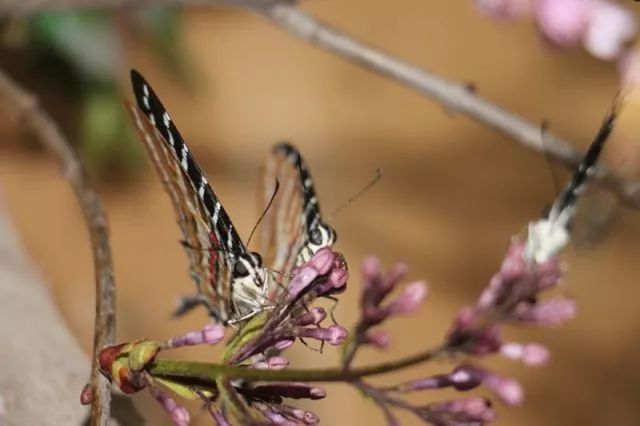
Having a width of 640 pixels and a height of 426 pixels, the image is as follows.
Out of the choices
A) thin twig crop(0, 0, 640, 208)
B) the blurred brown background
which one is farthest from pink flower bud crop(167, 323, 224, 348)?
the blurred brown background

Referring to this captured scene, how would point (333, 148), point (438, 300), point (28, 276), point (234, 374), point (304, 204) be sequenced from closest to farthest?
point (234, 374) < point (304, 204) < point (28, 276) < point (438, 300) < point (333, 148)

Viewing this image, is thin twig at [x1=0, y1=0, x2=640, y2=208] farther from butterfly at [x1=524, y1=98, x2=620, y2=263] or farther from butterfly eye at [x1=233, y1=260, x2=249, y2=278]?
butterfly eye at [x1=233, y1=260, x2=249, y2=278]

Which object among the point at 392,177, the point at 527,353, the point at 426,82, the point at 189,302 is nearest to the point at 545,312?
the point at 527,353

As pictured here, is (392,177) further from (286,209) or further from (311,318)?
(311,318)

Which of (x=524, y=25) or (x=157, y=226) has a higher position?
(x=524, y=25)

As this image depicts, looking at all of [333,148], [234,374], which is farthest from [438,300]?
[234,374]

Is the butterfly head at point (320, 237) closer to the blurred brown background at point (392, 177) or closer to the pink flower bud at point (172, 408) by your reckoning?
the pink flower bud at point (172, 408)

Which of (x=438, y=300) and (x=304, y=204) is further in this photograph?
(x=438, y=300)

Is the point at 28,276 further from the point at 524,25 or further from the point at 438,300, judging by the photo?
the point at 524,25
